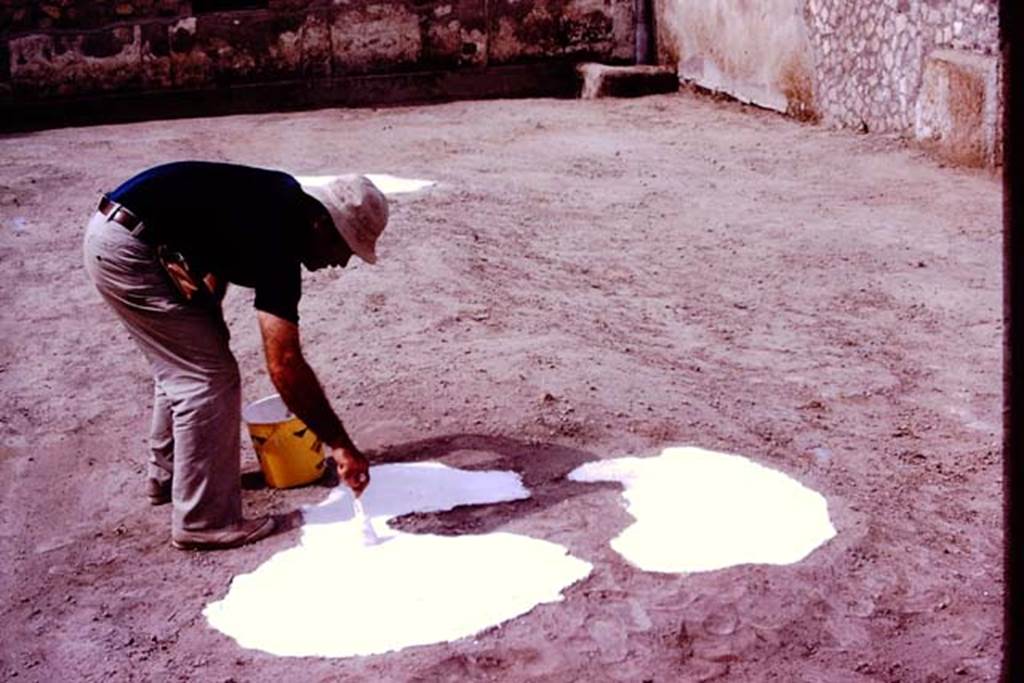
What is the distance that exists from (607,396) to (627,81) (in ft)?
25.0

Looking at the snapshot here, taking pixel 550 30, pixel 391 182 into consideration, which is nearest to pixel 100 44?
pixel 550 30

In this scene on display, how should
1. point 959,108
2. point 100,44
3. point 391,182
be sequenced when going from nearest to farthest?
1. point 959,108
2. point 391,182
3. point 100,44

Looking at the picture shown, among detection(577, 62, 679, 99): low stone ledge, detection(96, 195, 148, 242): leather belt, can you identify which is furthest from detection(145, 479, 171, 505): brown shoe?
detection(577, 62, 679, 99): low stone ledge

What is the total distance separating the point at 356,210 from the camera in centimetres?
335

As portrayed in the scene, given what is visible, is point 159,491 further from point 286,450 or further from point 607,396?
point 607,396

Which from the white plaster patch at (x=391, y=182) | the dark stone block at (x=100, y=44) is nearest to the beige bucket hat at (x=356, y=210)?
the white plaster patch at (x=391, y=182)

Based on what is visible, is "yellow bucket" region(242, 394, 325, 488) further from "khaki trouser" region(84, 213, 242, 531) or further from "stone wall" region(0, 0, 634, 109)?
"stone wall" region(0, 0, 634, 109)

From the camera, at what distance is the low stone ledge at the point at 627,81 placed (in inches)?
458

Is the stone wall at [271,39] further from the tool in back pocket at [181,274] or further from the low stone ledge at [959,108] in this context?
the tool in back pocket at [181,274]

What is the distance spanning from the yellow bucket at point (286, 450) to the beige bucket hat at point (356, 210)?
0.73 m

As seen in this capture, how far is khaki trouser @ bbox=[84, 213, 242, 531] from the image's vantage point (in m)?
3.46

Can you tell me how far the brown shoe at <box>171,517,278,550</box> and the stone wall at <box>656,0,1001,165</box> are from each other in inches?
210

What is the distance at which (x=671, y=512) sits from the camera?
3.71m

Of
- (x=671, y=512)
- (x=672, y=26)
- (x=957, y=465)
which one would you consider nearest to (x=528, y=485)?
(x=671, y=512)
